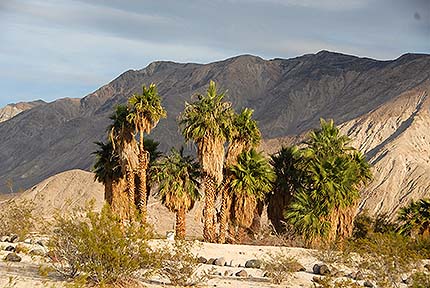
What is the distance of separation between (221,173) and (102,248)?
57.4 ft

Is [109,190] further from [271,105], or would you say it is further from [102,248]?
[271,105]

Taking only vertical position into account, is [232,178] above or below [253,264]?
above

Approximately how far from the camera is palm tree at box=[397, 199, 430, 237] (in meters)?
38.1

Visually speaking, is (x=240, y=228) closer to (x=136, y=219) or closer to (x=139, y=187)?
(x=139, y=187)

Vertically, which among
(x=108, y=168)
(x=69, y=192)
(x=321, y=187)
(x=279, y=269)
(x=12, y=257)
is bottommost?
(x=69, y=192)

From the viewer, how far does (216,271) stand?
25.5 meters

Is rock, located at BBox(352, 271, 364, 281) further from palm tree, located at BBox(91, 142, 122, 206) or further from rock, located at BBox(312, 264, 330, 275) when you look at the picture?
palm tree, located at BBox(91, 142, 122, 206)

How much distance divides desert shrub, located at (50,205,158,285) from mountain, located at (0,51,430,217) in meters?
80.7

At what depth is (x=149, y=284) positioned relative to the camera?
66.3ft

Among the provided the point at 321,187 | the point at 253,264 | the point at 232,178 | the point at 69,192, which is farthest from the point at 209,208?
the point at 69,192

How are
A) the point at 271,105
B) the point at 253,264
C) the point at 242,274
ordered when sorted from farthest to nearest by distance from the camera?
the point at 271,105 < the point at 253,264 < the point at 242,274

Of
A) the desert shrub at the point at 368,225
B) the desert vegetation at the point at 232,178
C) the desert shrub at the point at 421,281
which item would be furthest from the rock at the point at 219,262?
the desert shrub at the point at 368,225

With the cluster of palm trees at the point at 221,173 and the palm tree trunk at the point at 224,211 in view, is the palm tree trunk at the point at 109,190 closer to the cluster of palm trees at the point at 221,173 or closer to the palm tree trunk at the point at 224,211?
the cluster of palm trees at the point at 221,173

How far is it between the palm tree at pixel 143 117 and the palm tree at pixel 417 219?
14.7m
